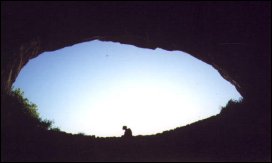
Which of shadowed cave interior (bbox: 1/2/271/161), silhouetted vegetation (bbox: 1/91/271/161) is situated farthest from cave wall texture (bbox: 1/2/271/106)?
silhouetted vegetation (bbox: 1/91/271/161)

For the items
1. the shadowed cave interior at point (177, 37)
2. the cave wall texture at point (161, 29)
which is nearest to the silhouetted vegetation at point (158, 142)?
the shadowed cave interior at point (177, 37)

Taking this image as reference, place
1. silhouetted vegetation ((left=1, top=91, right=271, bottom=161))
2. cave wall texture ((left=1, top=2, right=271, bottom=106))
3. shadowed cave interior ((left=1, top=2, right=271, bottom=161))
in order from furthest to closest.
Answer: cave wall texture ((left=1, top=2, right=271, bottom=106)), shadowed cave interior ((left=1, top=2, right=271, bottom=161)), silhouetted vegetation ((left=1, top=91, right=271, bottom=161))

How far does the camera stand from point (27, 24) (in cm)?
1156

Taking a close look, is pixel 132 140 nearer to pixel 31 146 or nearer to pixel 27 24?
pixel 31 146

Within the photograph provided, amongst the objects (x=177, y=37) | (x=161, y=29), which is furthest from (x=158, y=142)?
(x=161, y=29)

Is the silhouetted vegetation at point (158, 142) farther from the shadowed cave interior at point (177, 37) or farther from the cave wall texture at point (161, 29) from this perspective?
the cave wall texture at point (161, 29)

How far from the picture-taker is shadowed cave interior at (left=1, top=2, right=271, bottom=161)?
10.7m

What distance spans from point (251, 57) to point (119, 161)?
787 cm

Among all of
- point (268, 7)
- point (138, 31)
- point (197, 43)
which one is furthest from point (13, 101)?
point (268, 7)

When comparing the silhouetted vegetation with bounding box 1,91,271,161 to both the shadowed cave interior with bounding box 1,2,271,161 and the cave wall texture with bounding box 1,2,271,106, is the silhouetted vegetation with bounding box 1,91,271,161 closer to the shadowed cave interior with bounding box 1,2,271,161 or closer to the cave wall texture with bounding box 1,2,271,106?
the shadowed cave interior with bounding box 1,2,271,161

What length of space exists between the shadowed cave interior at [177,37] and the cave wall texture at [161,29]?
44mm

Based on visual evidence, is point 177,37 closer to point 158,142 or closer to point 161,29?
point 161,29

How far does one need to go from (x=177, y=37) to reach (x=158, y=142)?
599 cm

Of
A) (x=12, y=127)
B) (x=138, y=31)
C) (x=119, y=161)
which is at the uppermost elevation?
(x=138, y=31)
